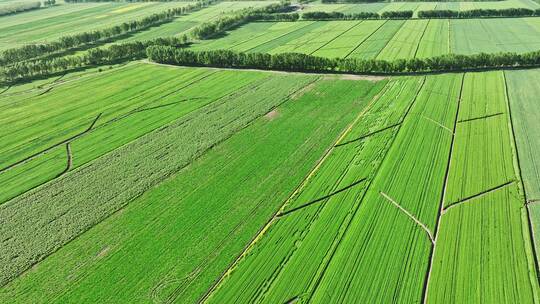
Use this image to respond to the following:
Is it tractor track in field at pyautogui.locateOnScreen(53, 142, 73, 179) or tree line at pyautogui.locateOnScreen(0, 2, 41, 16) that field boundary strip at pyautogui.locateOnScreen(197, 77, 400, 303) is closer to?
tractor track in field at pyautogui.locateOnScreen(53, 142, 73, 179)

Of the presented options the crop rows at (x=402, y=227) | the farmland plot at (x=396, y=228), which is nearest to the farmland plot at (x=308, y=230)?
the crop rows at (x=402, y=227)

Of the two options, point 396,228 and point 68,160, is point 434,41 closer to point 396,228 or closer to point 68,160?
point 396,228

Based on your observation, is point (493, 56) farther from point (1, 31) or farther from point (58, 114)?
point (1, 31)

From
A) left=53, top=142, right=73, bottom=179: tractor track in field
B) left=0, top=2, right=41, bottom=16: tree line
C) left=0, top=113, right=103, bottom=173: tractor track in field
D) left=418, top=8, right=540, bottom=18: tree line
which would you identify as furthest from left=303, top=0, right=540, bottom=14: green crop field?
left=0, top=2, right=41, bottom=16: tree line

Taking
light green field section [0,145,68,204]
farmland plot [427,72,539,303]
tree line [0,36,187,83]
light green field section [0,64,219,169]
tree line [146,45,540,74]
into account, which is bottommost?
farmland plot [427,72,539,303]

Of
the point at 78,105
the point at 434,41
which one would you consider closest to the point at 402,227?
the point at 78,105

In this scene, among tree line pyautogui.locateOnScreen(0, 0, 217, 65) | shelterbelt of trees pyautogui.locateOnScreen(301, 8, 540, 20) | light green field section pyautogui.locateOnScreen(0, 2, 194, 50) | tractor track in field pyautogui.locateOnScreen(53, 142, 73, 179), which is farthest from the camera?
light green field section pyautogui.locateOnScreen(0, 2, 194, 50)
